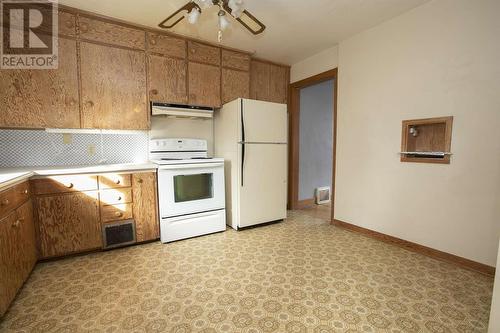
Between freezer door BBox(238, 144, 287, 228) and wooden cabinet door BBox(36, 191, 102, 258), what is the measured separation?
5.26ft

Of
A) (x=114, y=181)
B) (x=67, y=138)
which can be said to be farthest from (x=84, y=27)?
(x=114, y=181)

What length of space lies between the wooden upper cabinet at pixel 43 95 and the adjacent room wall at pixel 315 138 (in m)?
3.32

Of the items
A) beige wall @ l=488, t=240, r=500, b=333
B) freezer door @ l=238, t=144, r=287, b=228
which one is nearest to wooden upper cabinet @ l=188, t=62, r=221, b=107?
freezer door @ l=238, t=144, r=287, b=228

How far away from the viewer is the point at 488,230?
6.42ft

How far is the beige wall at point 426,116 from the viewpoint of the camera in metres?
1.94

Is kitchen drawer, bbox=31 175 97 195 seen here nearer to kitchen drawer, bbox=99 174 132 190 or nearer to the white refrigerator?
kitchen drawer, bbox=99 174 132 190

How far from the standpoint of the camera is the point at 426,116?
2297 millimetres

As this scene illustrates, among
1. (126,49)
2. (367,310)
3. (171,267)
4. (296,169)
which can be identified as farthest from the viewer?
(296,169)

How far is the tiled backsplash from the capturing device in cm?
239

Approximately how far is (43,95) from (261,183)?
2.55 metres

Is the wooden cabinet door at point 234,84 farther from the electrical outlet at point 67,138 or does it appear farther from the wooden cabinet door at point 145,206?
the electrical outlet at point 67,138

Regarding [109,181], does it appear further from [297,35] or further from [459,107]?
[459,107]

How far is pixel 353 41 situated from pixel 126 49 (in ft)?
9.06

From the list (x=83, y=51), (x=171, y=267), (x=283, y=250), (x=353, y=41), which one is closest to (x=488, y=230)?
(x=283, y=250)
